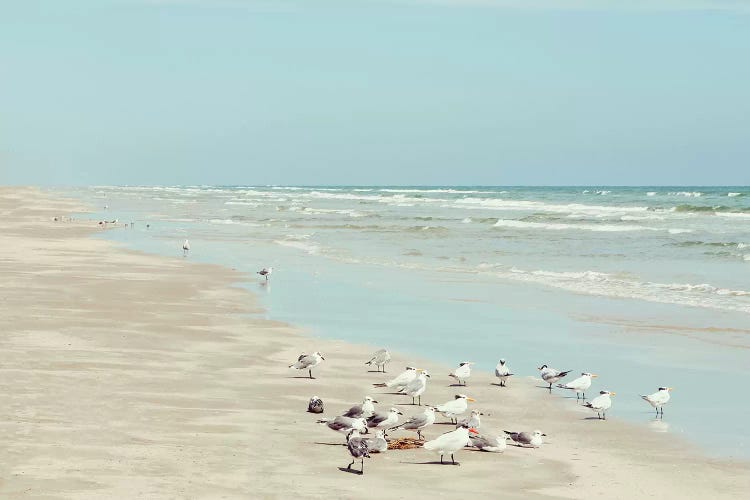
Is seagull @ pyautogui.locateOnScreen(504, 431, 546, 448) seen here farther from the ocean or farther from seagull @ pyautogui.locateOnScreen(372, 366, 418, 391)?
seagull @ pyautogui.locateOnScreen(372, 366, 418, 391)

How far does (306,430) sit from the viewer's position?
962cm

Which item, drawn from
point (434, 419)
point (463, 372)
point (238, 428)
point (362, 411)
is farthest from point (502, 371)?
point (238, 428)

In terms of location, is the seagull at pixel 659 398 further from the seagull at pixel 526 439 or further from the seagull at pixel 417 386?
the seagull at pixel 417 386

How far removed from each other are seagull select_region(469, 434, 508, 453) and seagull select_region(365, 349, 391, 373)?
11.3 feet

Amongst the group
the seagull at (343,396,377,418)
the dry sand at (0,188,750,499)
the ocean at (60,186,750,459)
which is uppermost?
the seagull at (343,396,377,418)

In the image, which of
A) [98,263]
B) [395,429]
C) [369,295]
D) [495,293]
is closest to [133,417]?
[395,429]

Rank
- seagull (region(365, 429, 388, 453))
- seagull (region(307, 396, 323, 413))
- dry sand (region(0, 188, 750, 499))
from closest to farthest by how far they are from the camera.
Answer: dry sand (region(0, 188, 750, 499)) → seagull (region(365, 429, 388, 453)) → seagull (region(307, 396, 323, 413))

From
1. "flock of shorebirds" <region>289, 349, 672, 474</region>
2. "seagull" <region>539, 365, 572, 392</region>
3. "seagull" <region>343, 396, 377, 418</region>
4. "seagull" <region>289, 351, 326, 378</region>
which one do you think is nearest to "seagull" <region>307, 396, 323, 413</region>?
"flock of shorebirds" <region>289, 349, 672, 474</region>

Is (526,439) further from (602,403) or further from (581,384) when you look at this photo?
(581,384)

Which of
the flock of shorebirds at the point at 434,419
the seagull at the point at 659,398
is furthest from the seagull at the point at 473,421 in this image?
the seagull at the point at 659,398

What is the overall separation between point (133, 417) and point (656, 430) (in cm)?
519

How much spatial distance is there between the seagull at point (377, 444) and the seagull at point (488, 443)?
2.57 feet

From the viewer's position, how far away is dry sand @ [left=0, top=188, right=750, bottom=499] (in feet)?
25.4

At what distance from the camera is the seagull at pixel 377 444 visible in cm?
888
